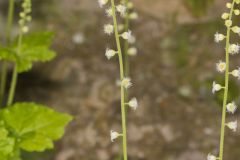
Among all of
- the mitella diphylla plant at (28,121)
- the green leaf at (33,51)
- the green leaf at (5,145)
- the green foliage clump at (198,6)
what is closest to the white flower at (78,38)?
the green foliage clump at (198,6)

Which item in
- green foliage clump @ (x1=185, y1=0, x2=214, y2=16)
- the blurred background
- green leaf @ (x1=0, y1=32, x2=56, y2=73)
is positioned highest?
green foliage clump @ (x1=185, y1=0, x2=214, y2=16)

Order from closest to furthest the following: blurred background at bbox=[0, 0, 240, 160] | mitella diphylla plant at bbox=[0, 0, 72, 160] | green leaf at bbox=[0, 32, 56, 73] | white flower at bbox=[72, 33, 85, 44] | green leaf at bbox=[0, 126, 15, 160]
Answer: green leaf at bbox=[0, 126, 15, 160], mitella diphylla plant at bbox=[0, 0, 72, 160], green leaf at bbox=[0, 32, 56, 73], blurred background at bbox=[0, 0, 240, 160], white flower at bbox=[72, 33, 85, 44]

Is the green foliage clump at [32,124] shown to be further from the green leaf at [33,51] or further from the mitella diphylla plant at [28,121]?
the green leaf at [33,51]

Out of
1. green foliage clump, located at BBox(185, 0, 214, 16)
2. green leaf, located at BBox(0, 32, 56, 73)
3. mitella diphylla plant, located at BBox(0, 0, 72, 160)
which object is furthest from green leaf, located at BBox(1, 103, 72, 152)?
Result: green foliage clump, located at BBox(185, 0, 214, 16)

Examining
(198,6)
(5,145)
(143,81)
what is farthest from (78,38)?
(5,145)

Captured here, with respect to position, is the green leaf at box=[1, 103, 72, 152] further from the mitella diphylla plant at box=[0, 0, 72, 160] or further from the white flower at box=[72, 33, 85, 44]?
the white flower at box=[72, 33, 85, 44]
